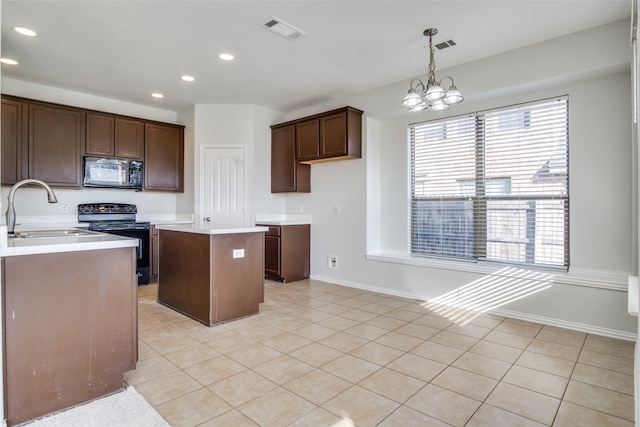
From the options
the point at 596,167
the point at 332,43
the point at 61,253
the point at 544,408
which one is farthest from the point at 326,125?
the point at 544,408

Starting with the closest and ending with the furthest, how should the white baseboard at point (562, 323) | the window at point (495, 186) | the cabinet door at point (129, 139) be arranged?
the white baseboard at point (562, 323) → the window at point (495, 186) → the cabinet door at point (129, 139)

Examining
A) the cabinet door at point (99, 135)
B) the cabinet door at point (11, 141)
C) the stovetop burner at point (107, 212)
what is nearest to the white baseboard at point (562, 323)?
the stovetop burner at point (107, 212)

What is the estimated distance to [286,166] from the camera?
17.8ft

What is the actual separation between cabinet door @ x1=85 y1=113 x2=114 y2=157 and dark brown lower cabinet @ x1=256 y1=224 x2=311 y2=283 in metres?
2.53

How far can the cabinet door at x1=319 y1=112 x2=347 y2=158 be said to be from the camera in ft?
15.1

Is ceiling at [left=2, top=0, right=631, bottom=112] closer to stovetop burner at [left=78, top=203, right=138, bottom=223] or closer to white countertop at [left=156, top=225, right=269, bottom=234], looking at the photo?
stovetop burner at [left=78, top=203, right=138, bottom=223]

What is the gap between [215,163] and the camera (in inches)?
211

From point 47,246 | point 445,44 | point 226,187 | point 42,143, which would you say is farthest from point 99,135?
point 445,44

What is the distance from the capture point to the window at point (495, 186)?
3.44 meters

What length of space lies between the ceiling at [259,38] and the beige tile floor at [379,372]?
108 inches

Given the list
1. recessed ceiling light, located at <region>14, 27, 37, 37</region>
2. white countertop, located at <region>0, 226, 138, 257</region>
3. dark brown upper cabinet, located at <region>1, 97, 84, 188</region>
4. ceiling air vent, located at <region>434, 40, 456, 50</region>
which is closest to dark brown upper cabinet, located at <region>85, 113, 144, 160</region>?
dark brown upper cabinet, located at <region>1, 97, 84, 188</region>

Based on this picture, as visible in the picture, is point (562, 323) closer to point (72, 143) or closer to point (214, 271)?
point (214, 271)

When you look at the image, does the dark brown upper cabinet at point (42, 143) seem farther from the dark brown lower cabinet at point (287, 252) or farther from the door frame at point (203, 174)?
the dark brown lower cabinet at point (287, 252)

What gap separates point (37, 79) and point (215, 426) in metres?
4.82
